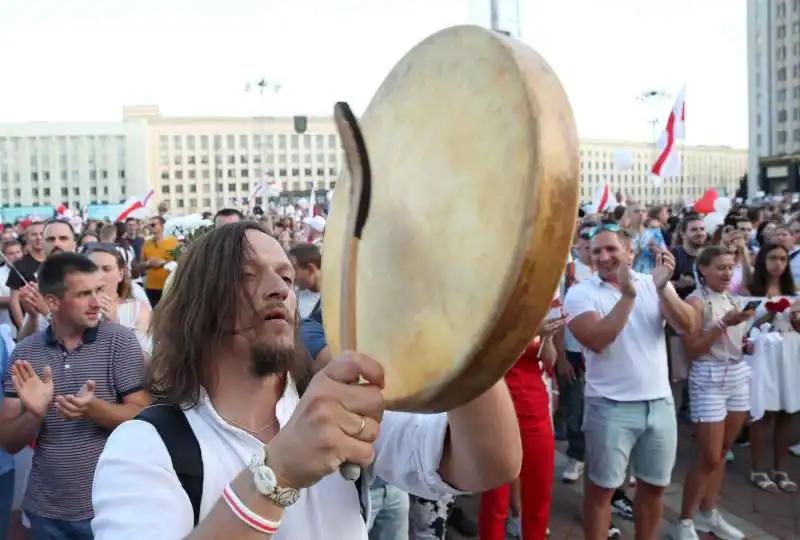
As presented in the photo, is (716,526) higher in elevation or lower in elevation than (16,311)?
lower

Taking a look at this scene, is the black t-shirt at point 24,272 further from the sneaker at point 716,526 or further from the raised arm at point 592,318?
the sneaker at point 716,526

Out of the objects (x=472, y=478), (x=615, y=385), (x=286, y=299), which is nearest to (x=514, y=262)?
(x=472, y=478)

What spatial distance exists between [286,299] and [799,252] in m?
6.71

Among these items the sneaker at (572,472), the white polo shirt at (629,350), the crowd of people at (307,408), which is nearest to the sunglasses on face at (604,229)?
the crowd of people at (307,408)

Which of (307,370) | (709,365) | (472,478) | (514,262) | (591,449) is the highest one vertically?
(514,262)

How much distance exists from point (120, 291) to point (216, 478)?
3772 millimetres

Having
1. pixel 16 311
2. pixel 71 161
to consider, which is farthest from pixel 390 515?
pixel 71 161

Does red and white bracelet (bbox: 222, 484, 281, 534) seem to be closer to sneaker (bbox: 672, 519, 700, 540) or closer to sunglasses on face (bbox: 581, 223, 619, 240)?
sunglasses on face (bbox: 581, 223, 619, 240)

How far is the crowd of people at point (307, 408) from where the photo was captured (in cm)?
138

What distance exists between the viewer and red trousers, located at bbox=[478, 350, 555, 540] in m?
4.05

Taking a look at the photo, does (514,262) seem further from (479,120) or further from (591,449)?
(591,449)

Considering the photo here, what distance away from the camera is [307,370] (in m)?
1.87

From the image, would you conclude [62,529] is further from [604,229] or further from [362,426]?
[604,229]

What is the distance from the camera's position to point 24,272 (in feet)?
22.8
